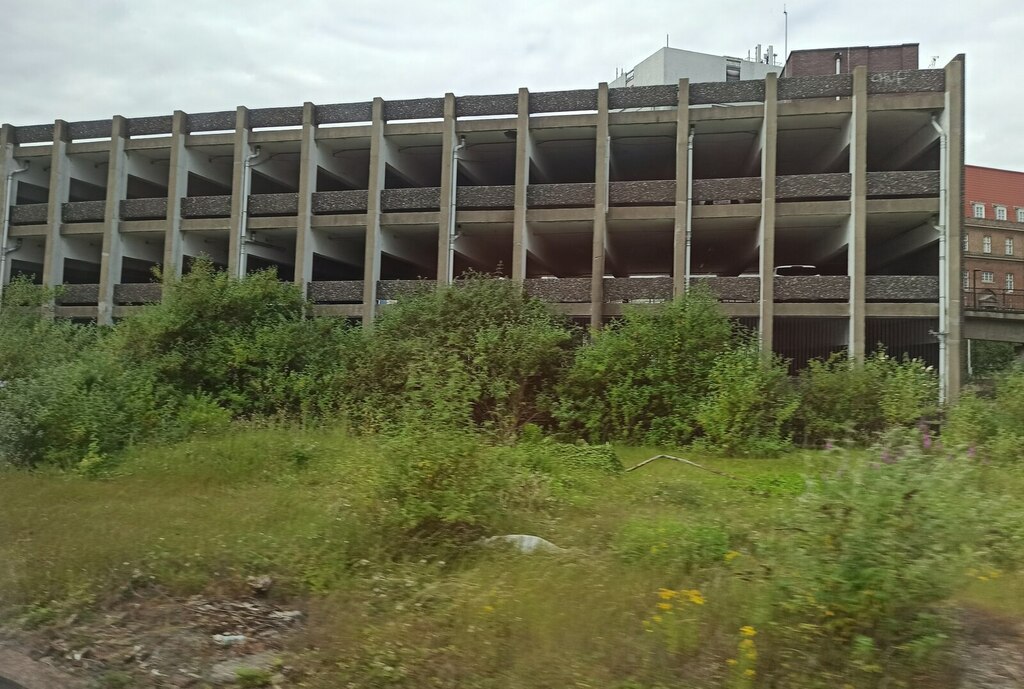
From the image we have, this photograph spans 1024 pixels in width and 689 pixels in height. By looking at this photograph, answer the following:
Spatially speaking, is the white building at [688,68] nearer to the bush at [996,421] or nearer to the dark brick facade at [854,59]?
the dark brick facade at [854,59]

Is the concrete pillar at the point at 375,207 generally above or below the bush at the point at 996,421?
above

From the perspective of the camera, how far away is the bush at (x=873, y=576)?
11.9ft

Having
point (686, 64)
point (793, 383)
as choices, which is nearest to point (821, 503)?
point (793, 383)

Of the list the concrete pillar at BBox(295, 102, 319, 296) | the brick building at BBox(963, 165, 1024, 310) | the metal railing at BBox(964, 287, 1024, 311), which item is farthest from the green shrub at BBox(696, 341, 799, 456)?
the brick building at BBox(963, 165, 1024, 310)

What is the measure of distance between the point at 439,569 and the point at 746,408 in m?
9.94

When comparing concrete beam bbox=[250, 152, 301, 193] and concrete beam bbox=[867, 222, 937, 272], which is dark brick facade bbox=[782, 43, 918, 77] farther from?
concrete beam bbox=[250, 152, 301, 193]

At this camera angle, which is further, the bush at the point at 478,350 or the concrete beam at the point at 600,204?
the concrete beam at the point at 600,204

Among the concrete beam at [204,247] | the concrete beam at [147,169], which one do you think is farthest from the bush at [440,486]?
the concrete beam at [147,169]

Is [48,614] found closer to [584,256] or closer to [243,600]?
[243,600]

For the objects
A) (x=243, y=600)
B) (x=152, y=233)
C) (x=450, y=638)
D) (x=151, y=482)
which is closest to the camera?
(x=450, y=638)

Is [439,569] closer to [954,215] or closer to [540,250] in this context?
[540,250]

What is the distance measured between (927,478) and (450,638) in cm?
314

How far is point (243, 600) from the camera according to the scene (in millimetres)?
5516

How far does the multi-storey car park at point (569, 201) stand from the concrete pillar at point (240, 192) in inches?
3.2
